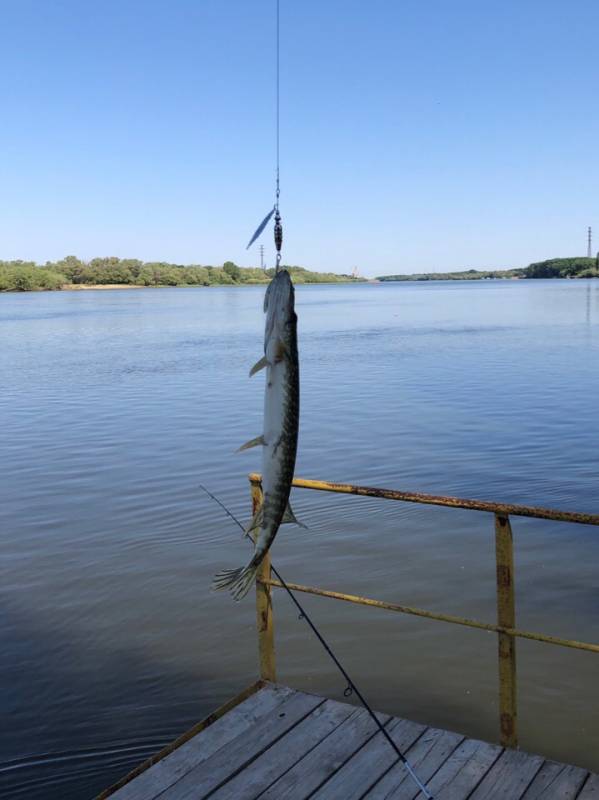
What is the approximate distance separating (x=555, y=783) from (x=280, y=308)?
10.1 feet

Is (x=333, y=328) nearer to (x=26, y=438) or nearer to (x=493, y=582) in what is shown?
(x=26, y=438)

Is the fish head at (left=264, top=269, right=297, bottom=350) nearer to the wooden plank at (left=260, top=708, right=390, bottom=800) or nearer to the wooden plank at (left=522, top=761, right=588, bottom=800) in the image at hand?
the wooden plank at (left=260, top=708, right=390, bottom=800)

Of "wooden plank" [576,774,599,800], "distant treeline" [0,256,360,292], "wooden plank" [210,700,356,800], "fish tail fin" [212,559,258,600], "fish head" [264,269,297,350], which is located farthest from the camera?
"distant treeline" [0,256,360,292]

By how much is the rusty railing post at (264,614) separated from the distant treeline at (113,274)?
144m

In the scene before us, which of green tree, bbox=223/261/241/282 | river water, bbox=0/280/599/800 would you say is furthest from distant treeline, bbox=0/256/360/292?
river water, bbox=0/280/599/800

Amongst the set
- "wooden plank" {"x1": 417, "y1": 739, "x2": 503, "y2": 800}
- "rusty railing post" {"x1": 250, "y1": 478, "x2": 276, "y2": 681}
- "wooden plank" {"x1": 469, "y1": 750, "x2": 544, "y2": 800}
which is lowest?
"wooden plank" {"x1": 417, "y1": 739, "x2": 503, "y2": 800}

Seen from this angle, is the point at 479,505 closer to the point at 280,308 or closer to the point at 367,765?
the point at 367,765

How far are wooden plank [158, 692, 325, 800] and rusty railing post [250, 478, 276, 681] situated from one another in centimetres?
30

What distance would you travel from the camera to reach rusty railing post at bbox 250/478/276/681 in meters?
5.07

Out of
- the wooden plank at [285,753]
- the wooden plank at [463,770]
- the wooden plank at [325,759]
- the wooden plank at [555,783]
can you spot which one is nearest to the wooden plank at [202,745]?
the wooden plank at [285,753]

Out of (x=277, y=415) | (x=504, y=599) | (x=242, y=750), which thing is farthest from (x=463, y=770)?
(x=277, y=415)

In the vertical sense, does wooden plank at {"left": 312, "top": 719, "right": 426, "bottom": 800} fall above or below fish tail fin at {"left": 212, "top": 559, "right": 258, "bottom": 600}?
below

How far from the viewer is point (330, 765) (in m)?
4.28

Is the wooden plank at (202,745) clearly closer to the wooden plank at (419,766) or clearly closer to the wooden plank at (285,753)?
the wooden plank at (285,753)
